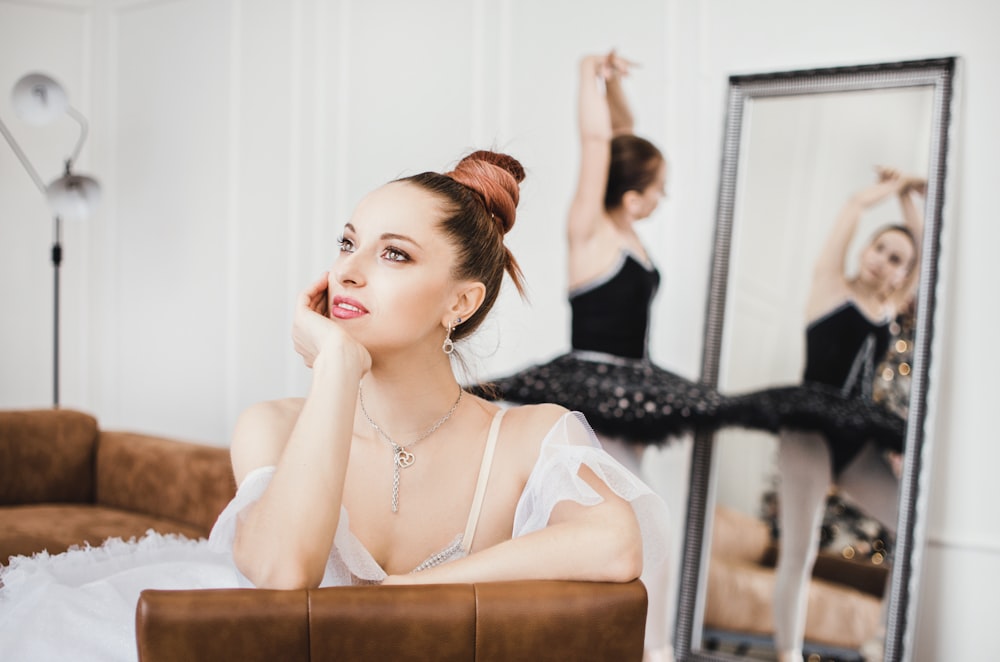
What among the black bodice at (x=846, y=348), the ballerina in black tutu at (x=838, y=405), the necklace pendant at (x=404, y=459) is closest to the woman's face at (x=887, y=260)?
the ballerina in black tutu at (x=838, y=405)

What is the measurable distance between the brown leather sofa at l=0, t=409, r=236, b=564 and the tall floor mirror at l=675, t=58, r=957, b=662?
1732 millimetres

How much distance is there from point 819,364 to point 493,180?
1913 millimetres

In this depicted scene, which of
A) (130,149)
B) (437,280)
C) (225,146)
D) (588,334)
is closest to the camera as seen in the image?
(437,280)

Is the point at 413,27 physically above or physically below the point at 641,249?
above

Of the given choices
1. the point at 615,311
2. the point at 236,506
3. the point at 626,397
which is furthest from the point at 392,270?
the point at 615,311

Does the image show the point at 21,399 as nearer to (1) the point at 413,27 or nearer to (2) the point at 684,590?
(1) the point at 413,27

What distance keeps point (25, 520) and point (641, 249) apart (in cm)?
229

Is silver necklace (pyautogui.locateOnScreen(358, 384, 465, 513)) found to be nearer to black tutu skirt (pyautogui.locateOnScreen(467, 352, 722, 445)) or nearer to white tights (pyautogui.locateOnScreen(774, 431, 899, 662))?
black tutu skirt (pyautogui.locateOnScreen(467, 352, 722, 445))

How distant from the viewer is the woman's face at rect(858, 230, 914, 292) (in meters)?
3.06

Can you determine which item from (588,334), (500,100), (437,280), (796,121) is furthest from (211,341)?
(437,280)

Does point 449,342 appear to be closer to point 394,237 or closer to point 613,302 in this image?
point 394,237

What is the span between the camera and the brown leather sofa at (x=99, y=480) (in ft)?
11.0

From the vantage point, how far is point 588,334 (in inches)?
127

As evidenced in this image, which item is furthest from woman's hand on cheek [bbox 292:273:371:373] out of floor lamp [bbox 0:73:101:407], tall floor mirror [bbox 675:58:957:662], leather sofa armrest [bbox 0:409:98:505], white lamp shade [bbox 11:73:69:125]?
white lamp shade [bbox 11:73:69:125]
